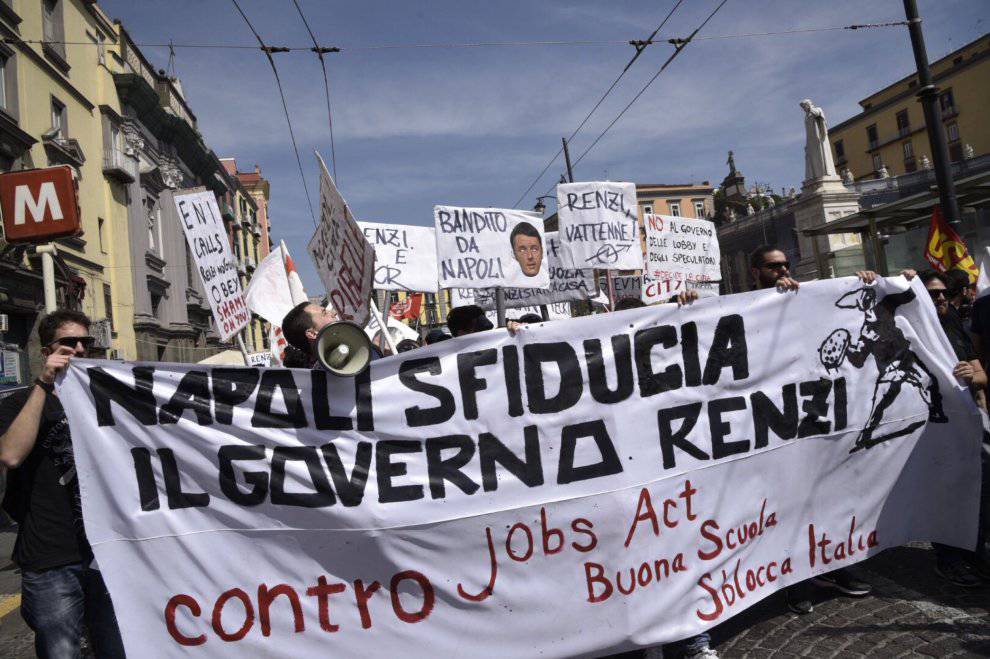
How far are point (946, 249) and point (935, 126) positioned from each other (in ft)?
4.77

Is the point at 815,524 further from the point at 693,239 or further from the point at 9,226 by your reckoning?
the point at 693,239

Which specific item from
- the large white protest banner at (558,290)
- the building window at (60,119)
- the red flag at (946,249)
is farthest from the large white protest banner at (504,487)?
the building window at (60,119)

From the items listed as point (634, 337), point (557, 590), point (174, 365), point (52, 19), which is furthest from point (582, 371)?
point (52, 19)

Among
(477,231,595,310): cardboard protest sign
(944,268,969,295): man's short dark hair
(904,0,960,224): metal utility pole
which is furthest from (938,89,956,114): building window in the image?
(944,268,969,295): man's short dark hair

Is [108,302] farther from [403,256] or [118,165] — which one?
[403,256]

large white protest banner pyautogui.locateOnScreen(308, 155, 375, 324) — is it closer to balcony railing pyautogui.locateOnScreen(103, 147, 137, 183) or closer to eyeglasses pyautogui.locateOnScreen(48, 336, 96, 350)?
eyeglasses pyautogui.locateOnScreen(48, 336, 96, 350)

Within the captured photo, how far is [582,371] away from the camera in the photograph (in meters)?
3.45

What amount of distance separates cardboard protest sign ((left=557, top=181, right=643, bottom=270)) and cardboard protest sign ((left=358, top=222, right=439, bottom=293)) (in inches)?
74.6

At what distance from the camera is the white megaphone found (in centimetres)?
307

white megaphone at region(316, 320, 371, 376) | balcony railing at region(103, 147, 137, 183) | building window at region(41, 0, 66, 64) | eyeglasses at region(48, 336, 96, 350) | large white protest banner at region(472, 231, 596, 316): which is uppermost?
building window at region(41, 0, 66, 64)

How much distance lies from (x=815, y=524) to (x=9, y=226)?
15.5ft

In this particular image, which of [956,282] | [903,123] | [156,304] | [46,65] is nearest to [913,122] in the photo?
[903,123]

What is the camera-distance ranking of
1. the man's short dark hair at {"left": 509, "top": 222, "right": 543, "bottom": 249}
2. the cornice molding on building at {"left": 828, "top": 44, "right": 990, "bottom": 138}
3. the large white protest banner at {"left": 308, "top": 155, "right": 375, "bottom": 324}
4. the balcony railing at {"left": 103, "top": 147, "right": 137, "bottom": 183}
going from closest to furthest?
the large white protest banner at {"left": 308, "top": 155, "right": 375, "bottom": 324}
the man's short dark hair at {"left": 509, "top": 222, "right": 543, "bottom": 249}
the balcony railing at {"left": 103, "top": 147, "right": 137, "bottom": 183}
the cornice molding on building at {"left": 828, "top": 44, "right": 990, "bottom": 138}

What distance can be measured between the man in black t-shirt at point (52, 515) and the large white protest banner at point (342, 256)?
123 centimetres
